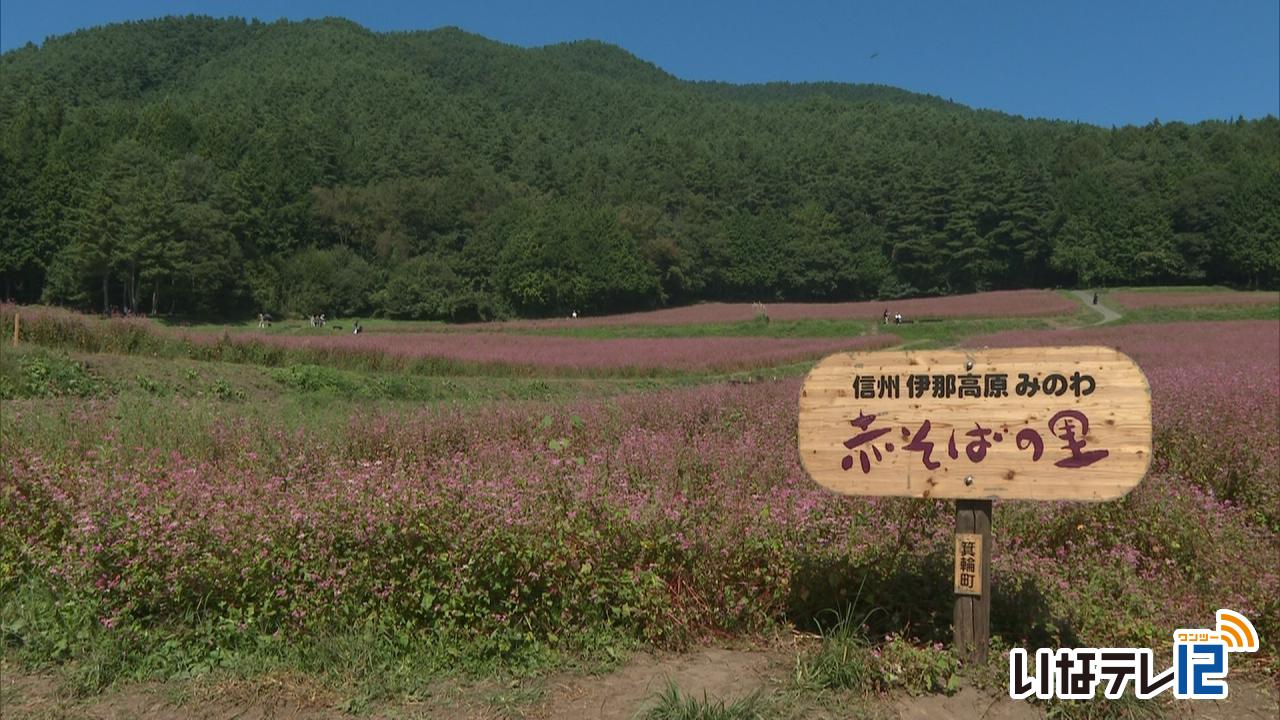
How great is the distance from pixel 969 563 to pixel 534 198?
8118 cm

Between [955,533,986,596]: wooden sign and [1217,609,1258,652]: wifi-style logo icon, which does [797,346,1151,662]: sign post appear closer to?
[955,533,986,596]: wooden sign

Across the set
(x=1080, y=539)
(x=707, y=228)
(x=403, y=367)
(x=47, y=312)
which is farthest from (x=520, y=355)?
(x=707, y=228)

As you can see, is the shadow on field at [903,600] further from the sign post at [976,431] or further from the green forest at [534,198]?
the green forest at [534,198]

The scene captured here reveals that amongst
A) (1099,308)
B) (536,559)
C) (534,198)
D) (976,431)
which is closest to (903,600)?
(976,431)

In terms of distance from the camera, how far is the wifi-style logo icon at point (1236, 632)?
414 cm

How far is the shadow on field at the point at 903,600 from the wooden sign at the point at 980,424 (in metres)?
0.86

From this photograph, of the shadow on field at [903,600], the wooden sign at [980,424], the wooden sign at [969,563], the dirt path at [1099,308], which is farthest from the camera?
the dirt path at [1099,308]

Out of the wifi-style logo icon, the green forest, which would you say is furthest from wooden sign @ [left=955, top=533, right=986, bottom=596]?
the green forest

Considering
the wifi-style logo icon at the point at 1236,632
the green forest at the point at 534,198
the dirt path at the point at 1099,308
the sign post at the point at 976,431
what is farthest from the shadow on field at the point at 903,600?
the green forest at the point at 534,198

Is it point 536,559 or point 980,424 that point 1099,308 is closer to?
point 980,424

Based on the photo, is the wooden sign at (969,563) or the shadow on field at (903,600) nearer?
the wooden sign at (969,563)

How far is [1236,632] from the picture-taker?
4.21 m

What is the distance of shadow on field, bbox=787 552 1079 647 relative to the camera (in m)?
4.25

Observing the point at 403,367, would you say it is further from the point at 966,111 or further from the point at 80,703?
the point at 966,111
